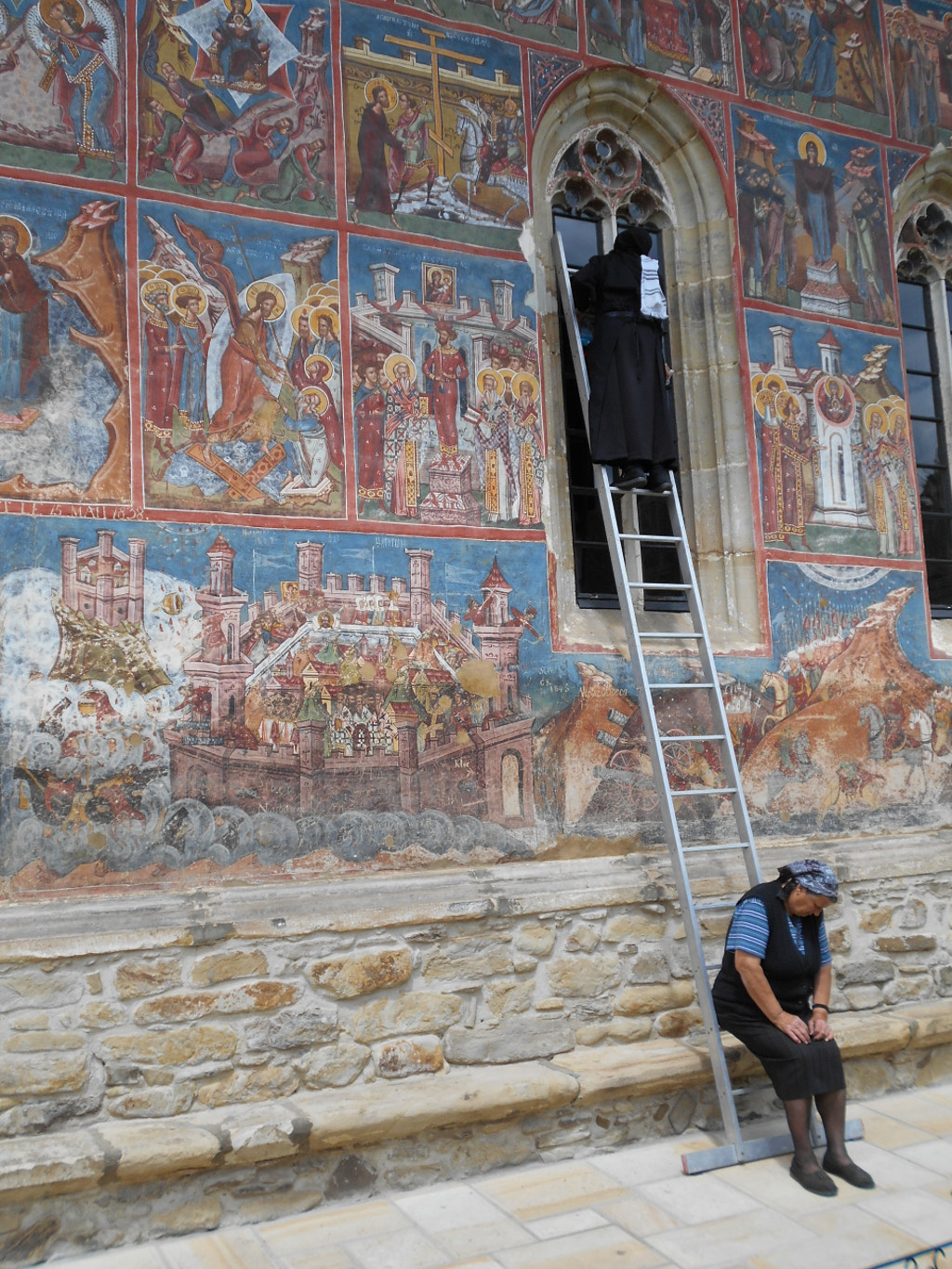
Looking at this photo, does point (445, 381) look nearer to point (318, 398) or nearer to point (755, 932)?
point (318, 398)

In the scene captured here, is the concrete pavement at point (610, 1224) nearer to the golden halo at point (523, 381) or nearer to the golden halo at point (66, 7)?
the golden halo at point (523, 381)

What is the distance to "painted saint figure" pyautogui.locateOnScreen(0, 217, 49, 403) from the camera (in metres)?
4.87

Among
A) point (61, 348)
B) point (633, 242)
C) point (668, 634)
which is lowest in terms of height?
point (668, 634)

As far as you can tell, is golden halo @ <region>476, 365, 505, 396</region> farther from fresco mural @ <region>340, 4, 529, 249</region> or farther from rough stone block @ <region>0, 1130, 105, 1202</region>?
rough stone block @ <region>0, 1130, 105, 1202</region>

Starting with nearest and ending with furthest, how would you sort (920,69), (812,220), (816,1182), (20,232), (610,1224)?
(610,1224) < (816,1182) < (20,232) < (812,220) < (920,69)

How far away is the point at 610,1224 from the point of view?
14.3 feet

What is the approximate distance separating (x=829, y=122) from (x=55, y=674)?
18.7 ft

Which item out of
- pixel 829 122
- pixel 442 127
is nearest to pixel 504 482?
pixel 442 127

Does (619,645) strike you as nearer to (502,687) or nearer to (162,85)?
(502,687)

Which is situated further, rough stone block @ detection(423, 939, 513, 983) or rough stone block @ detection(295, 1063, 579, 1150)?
rough stone block @ detection(423, 939, 513, 983)

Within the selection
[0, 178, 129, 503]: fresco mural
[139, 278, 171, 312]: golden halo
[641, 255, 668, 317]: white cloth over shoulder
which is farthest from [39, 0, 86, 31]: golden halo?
[641, 255, 668, 317]: white cloth over shoulder

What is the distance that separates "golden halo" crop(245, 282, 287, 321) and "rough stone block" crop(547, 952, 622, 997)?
3.35 m

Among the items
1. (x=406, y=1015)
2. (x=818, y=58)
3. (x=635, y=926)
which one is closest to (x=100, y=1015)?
(x=406, y=1015)

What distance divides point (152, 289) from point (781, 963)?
412 cm
